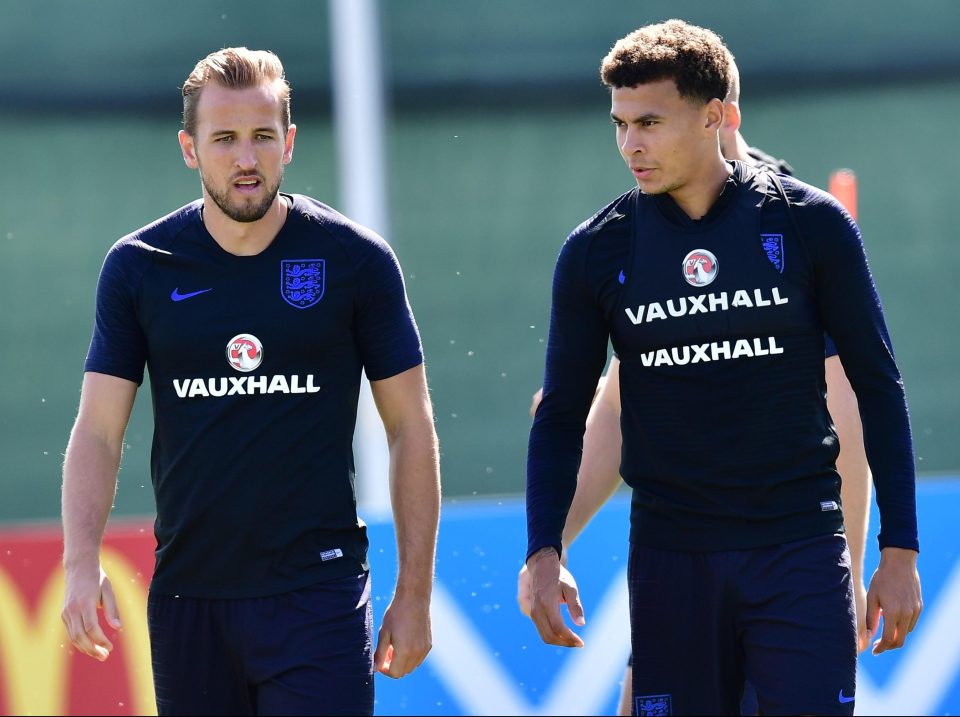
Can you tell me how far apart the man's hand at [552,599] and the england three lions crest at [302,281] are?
0.83 metres

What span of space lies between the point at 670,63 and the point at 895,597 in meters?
1.37

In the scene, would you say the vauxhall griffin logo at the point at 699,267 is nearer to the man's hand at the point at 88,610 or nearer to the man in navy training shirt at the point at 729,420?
the man in navy training shirt at the point at 729,420

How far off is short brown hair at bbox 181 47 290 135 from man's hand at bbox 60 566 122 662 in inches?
42.8

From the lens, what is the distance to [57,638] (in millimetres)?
5375

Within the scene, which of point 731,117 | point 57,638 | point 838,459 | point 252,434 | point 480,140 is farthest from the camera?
point 480,140

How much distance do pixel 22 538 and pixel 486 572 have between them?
1683mm

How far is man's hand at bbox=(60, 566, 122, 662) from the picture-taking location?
336 centimetres

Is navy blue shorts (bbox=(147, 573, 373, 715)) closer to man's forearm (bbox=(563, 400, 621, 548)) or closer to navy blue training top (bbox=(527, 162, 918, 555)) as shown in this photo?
navy blue training top (bbox=(527, 162, 918, 555))

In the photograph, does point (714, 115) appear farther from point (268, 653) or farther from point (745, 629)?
point (268, 653)

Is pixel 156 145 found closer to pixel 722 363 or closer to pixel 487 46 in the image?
pixel 487 46

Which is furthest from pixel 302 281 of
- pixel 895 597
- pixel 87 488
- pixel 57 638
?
pixel 57 638

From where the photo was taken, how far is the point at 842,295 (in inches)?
137

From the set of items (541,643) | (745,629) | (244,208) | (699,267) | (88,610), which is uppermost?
(244,208)

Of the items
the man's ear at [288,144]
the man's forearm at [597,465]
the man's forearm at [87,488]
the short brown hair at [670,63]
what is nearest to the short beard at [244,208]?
the man's ear at [288,144]
